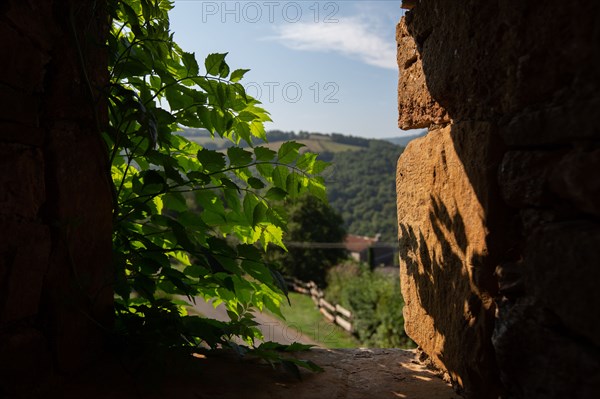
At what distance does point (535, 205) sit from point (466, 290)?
0.41 metres

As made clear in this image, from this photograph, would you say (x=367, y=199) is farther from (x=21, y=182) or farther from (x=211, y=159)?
(x=21, y=182)

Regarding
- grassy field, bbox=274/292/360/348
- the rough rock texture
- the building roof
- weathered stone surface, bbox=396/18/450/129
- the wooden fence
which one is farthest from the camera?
the building roof

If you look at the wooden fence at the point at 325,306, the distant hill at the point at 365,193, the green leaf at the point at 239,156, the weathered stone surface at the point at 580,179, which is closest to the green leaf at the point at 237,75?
the green leaf at the point at 239,156

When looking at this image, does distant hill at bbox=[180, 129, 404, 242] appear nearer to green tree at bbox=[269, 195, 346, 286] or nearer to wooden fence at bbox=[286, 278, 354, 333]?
green tree at bbox=[269, 195, 346, 286]

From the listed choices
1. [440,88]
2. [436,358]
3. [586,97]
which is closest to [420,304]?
[436,358]

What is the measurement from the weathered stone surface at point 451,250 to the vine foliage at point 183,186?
0.40m

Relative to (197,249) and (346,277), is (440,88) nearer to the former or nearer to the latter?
(197,249)

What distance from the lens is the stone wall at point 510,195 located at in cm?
101

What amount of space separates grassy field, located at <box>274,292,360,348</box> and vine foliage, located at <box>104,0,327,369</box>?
32.0 ft

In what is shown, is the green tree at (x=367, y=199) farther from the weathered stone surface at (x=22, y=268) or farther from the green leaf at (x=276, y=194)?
the weathered stone surface at (x=22, y=268)

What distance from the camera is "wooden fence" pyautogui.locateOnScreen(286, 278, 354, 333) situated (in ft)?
47.7

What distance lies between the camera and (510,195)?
126 centimetres

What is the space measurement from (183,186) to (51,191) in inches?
18.8

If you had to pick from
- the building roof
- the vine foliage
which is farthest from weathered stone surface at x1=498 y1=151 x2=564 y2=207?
the building roof
